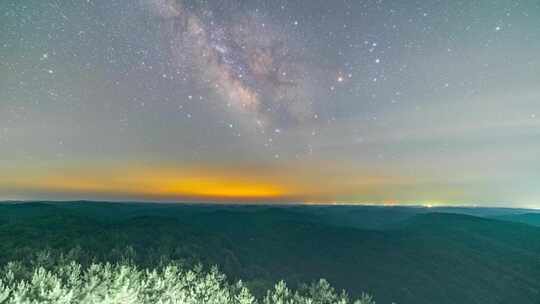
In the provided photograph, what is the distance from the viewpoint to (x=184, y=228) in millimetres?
135000

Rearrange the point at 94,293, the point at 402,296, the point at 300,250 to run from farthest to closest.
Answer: the point at 300,250, the point at 402,296, the point at 94,293

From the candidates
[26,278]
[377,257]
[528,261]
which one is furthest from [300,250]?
[26,278]

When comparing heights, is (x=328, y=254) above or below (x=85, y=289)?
below

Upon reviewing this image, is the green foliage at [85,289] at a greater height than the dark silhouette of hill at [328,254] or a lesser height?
greater

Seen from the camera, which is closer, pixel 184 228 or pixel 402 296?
pixel 402 296

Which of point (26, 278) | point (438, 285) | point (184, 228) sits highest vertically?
point (26, 278)

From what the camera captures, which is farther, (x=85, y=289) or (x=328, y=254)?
(x=328, y=254)

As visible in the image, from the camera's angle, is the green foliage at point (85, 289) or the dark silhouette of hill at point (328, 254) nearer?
the green foliage at point (85, 289)

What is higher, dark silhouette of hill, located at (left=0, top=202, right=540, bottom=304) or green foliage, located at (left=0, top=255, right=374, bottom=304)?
green foliage, located at (left=0, top=255, right=374, bottom=304)

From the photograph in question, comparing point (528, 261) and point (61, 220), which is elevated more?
point (61, 220)

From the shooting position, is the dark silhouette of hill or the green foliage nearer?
the green foliage

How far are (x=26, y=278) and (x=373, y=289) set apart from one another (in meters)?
92.3

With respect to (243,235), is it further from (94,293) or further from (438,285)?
(94,293)

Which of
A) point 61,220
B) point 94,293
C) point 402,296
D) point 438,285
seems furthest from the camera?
point 61,220
